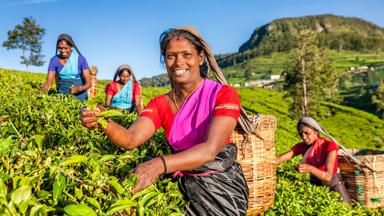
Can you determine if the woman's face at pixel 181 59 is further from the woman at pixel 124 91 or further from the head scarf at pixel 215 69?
the woman at pixel 124 91

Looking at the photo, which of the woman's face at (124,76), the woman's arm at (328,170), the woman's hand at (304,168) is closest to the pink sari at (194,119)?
the woman's hand at (304,168)

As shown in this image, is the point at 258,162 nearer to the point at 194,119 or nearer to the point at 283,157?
the point at 194,119

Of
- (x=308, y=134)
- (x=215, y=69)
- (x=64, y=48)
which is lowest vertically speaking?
(x=308, y=134)

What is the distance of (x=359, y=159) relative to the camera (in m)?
6.89

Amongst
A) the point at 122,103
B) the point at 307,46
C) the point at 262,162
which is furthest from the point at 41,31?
the point at 262,162

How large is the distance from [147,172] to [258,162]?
209 cm

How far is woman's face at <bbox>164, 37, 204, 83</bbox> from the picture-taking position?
3.04 metres

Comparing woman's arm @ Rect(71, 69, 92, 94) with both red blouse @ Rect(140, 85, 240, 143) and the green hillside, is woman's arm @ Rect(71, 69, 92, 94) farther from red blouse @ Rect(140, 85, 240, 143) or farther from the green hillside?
red blouse @ Rect(140, 85, 240, 143)

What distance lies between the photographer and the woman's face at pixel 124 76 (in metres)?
8.22

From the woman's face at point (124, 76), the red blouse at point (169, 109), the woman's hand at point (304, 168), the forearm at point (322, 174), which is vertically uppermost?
the woman's face at point (124, 76)

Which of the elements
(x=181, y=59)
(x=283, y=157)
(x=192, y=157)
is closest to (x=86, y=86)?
(x=283, y=157)

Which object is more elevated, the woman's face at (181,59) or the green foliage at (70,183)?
the woman's face at (181,59)

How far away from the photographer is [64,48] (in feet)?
22.9

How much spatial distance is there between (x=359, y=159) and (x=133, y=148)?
5101 millimetres
